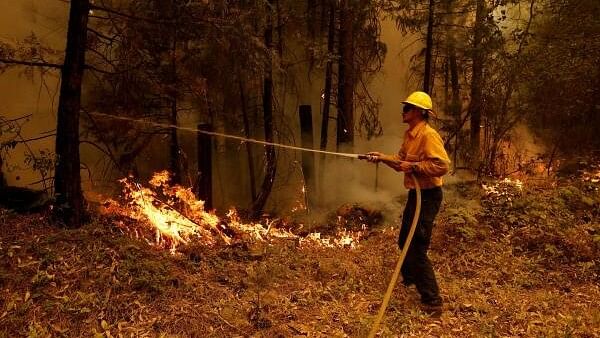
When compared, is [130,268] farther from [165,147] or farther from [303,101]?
[303,101]

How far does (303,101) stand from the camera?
1355 cm

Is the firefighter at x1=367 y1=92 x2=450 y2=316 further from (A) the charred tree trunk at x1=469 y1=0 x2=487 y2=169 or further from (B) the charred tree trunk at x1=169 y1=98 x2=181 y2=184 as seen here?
(A) the charred tree trunk at x1=469 y1=0 x2=487 y2=169

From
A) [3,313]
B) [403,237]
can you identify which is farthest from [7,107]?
[403,237]

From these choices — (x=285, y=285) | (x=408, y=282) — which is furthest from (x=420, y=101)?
(x=285, y=285)

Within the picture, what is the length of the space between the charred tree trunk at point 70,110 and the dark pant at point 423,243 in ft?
14.6

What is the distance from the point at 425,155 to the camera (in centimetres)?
514

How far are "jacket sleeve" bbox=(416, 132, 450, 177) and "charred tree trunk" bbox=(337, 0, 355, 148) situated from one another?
654 centimetres

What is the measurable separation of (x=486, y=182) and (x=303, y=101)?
5678 millimetres

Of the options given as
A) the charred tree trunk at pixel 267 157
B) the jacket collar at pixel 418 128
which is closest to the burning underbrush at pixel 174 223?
the charred tree trunk at pixel 267 157

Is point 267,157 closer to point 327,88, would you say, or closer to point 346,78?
point 327,88

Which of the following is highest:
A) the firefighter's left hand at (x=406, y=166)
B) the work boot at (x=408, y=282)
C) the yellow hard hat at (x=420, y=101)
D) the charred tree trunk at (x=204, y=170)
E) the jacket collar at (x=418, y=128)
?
the yellow hard hat at (x=420, y=101)

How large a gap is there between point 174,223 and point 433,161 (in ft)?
13.7

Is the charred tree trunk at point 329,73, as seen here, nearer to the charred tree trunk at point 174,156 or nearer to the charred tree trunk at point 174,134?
the charred tree trunk at point 174,134

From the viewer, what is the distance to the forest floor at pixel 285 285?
4871 mm
